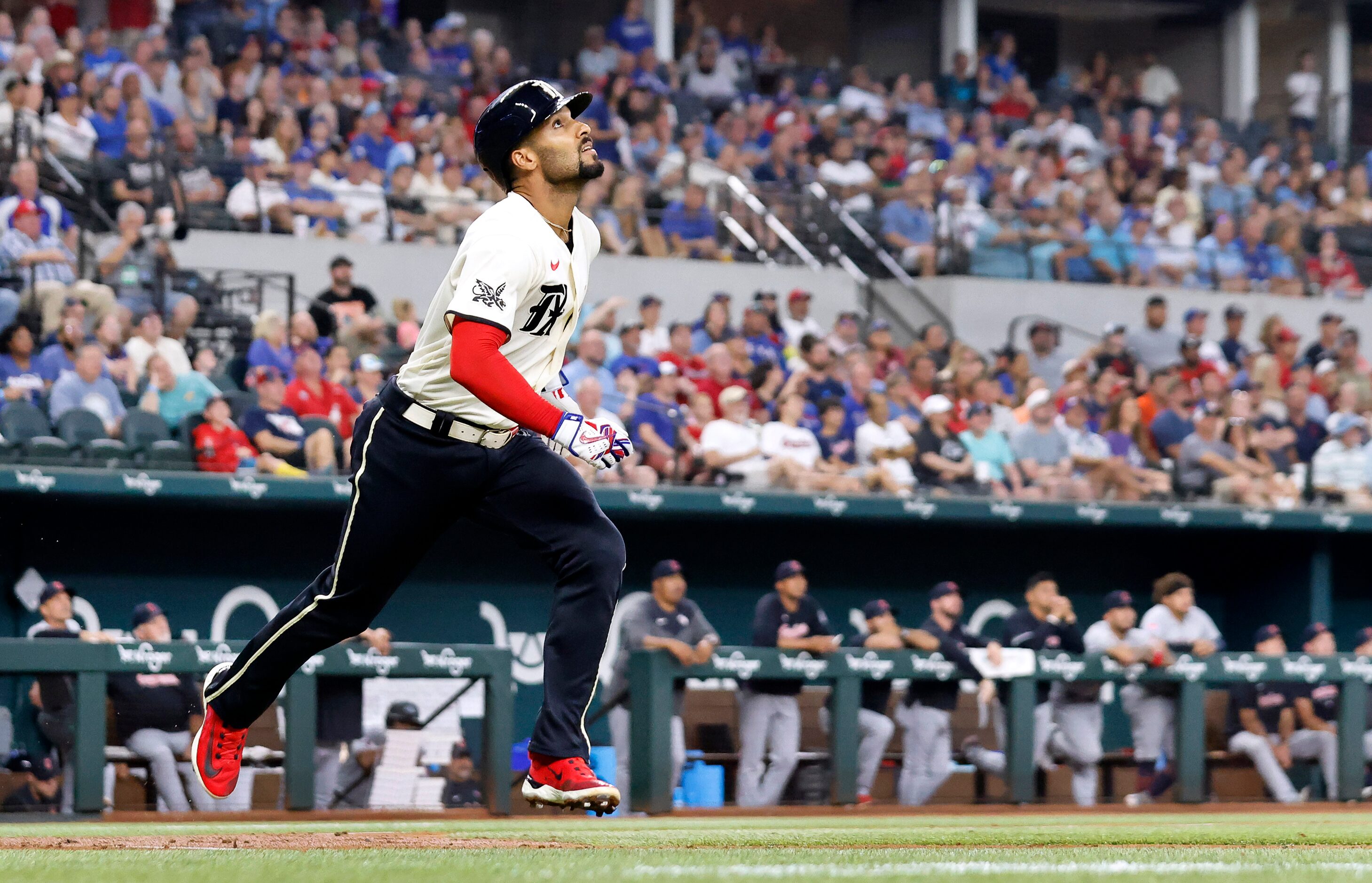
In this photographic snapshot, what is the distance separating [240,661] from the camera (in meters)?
5.21

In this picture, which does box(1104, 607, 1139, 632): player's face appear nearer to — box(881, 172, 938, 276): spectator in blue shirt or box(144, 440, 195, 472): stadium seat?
box(144, 440, 195, 472): stadium seat

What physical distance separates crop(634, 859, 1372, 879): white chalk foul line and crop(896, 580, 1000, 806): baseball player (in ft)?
17.8

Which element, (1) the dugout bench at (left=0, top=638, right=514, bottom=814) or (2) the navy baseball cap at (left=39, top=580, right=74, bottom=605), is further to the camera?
(2) the navy baseball cap at (left=39, top=580, right=74, bottom=605)

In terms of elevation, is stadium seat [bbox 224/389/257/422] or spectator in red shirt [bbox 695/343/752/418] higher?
spectator in red shirt [bbox 695/343/752/418]

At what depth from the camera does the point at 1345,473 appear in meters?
13.3

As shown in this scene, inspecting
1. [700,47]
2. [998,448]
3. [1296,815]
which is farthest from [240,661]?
[700,47]

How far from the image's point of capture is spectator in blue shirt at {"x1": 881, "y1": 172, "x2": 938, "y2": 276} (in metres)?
16.2

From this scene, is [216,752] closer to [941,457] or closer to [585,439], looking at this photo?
[585,439]

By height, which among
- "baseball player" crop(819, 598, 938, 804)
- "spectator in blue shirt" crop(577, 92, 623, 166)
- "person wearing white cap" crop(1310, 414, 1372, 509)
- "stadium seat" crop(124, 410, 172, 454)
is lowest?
"baseball player" crop(819, 598, 938, 804)

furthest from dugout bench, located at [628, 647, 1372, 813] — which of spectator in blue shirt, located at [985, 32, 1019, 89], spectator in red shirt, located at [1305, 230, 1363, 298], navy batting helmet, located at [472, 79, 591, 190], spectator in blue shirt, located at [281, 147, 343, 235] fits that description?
spectator in blue shirt, located at [985, 32, 1019, 89]

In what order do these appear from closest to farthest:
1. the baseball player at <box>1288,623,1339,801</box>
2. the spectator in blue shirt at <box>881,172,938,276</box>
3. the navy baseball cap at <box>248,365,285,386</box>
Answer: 1. the navy baseball cap at <box>248,365,285,386</box>
2. the baseball player at <box>1288,623,1339,801</box>
3. the spectator in blue shirt at <box>881,172,938,276</box>

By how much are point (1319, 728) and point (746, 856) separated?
747cm

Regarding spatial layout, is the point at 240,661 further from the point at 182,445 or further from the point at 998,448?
the point at 998,448

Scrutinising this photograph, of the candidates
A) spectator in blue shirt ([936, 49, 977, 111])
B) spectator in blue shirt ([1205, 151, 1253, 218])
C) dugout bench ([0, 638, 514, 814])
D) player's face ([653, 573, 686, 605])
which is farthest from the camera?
spectator in blue shirt ([936, 49, 977, 111])
